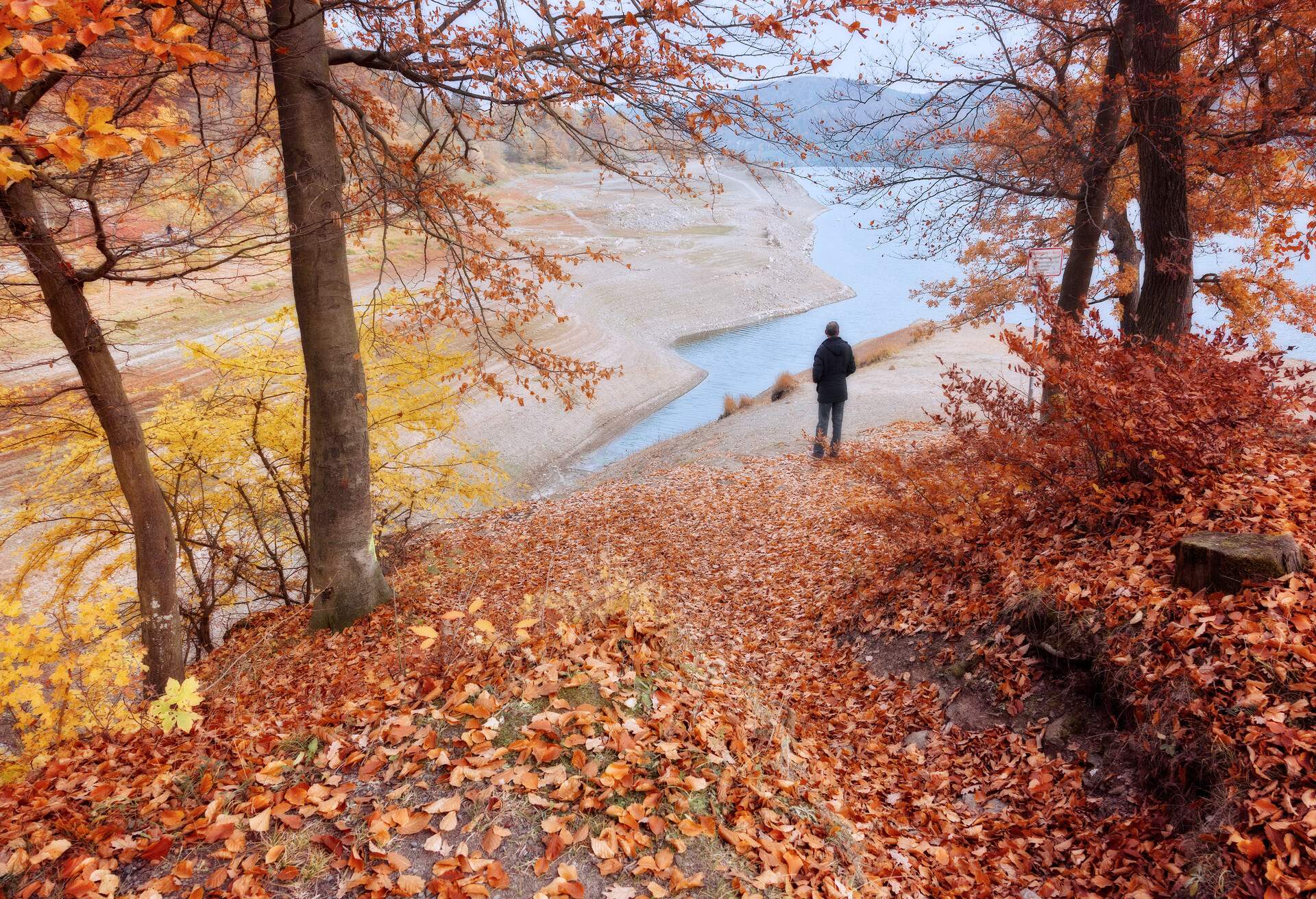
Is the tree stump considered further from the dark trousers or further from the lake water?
the lake water

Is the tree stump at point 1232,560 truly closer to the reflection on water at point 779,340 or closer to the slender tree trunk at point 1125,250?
the slender tree trunk at point 1125,250

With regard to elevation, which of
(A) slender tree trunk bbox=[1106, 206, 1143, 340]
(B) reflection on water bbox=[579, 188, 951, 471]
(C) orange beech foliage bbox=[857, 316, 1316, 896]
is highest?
(A) slender tree trunk bbox=[1106, 206, 1143, 340]

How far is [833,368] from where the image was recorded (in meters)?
11.4

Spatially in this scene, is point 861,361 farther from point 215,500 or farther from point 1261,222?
point 215,500

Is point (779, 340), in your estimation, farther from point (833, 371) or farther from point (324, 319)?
point (324, 319)

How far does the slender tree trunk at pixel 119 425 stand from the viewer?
4766mm

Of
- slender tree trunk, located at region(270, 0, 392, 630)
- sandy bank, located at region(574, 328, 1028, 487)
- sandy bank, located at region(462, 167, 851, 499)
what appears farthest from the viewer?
sandy bank, located at region(462, 167, 851, 499)

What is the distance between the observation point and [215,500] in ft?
27.6

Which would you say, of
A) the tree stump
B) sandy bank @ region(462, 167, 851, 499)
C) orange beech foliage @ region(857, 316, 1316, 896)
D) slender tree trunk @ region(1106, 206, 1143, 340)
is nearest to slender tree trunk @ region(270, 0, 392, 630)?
sandy bank @ region(462, 167, 851, 499)

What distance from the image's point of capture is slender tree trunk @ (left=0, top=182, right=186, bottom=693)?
4766mm

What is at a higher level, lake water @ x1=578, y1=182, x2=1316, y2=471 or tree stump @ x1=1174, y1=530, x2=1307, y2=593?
tree stump @ x1=1174, y1=530, x2=1307, y2=593

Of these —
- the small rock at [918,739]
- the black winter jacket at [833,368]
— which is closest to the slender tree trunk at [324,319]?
the small rock at [918,739]

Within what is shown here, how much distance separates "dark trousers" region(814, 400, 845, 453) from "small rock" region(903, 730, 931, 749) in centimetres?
764

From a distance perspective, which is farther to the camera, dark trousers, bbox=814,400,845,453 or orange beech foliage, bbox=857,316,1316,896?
dark trousers, bbox=814,400,845,453
